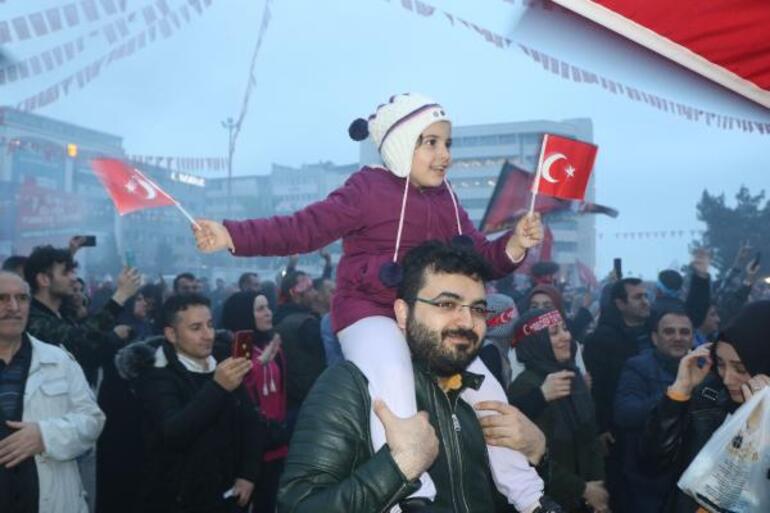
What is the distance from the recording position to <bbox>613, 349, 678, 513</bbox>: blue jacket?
4964mm

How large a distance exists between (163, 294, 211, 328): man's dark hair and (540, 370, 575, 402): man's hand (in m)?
2.50

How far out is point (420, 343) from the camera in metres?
2.65

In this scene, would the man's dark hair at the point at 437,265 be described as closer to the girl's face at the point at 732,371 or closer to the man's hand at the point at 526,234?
the man's hand at the point at 526,234

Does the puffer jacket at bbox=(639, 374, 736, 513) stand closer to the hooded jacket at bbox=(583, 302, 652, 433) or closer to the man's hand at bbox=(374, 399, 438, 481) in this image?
the man's hand at bbox=(374, 399, 438, 481)

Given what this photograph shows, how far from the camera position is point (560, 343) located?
4.99 metres

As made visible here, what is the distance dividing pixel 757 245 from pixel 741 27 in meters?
48.2

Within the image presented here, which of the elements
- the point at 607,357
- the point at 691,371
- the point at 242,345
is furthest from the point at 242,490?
the point at 607,357

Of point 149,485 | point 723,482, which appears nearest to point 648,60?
point 723,482

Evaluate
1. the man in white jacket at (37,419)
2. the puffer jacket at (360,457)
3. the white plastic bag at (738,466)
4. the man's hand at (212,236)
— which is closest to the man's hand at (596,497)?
the white plastic bag at (738,466)

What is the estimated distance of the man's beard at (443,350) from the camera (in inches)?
101

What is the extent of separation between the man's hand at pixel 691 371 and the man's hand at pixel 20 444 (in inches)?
143

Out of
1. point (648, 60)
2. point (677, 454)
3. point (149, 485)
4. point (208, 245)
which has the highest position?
point (648, 60)

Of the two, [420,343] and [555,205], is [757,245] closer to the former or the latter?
[555,205]

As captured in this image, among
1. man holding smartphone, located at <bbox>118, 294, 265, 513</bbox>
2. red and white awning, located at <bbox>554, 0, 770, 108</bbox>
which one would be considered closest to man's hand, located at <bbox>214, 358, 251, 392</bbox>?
man holding smartphone, located at <bbox>118, 294, 265, 513</bbox>
